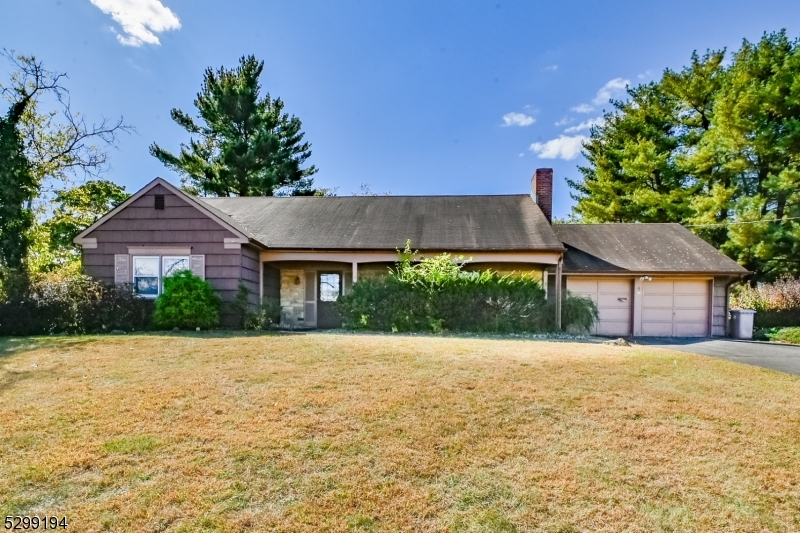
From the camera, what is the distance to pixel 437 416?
15.2 feet

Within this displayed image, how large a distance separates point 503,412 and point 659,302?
12.0 meters

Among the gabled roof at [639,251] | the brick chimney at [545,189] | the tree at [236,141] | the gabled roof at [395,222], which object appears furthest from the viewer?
the tree at [236,141]

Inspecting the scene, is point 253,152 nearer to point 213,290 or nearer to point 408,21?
point 408,21

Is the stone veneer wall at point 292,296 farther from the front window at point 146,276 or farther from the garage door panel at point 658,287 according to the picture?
the garage door panel at point 658,287

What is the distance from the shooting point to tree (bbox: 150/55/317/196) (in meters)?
→ 26.5

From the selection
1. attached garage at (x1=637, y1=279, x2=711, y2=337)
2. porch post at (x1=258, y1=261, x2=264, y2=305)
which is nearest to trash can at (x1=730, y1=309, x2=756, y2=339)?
attached garage at (x1=637, y1=279, x2=711, y2=337)

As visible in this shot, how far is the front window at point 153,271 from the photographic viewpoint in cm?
1245

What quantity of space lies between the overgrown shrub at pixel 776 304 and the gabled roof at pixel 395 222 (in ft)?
27.5

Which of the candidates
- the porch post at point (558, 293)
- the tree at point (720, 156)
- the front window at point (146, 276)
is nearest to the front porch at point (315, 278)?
the porch post at point (558, 293)

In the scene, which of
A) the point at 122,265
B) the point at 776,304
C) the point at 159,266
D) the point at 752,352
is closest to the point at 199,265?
the point at 159,266

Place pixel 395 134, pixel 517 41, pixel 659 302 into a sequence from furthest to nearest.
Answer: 1. pixel 395 134
2. pixel 517 41
3. pixel 659 302

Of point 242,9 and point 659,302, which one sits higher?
point 242,9

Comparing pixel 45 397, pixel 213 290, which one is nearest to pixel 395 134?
pixel 213 290

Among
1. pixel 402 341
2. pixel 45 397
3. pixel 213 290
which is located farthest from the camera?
pixel 213 290
